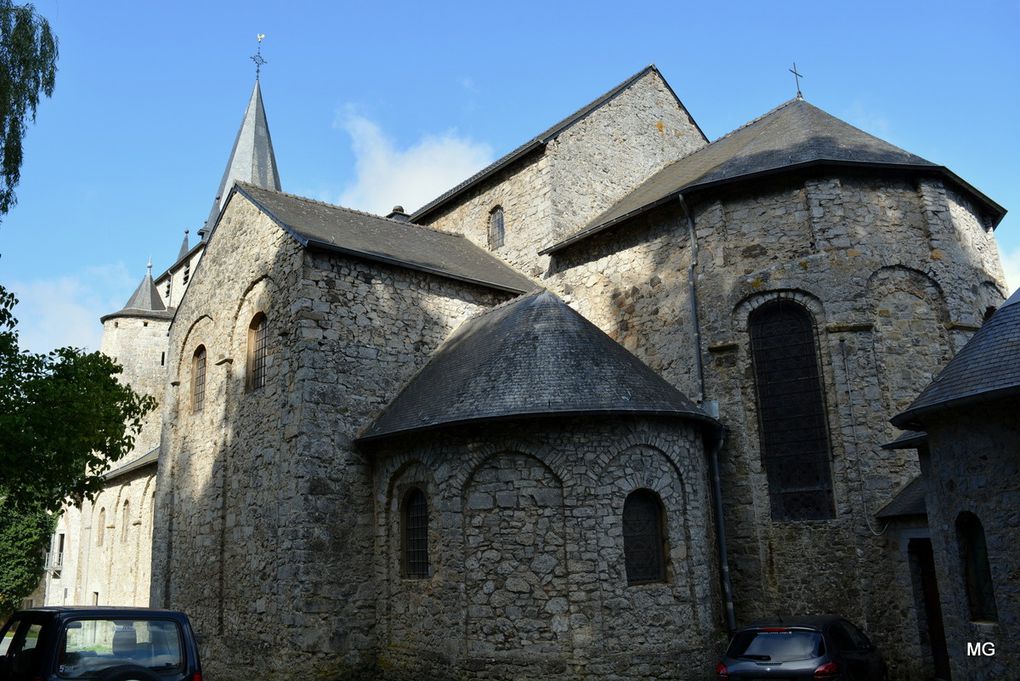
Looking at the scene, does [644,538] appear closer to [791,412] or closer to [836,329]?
[791,412]

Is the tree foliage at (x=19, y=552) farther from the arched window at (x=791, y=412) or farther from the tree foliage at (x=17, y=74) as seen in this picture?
the arched window at (x=791, y=412)

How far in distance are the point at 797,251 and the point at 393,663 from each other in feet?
29.3

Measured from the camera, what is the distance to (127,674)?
6.17 m

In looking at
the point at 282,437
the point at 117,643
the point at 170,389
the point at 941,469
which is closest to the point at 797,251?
the point at 941,469

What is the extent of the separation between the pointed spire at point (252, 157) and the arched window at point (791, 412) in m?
25.5

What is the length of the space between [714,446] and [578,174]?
817 cm

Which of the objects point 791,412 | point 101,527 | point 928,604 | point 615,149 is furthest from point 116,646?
point 101,527

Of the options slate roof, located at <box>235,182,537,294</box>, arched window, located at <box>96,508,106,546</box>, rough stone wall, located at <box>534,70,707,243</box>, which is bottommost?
arched window, located at <box>96,508,106,546</box>

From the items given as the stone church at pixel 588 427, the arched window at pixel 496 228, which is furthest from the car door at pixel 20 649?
the arched window at pixel 496 228

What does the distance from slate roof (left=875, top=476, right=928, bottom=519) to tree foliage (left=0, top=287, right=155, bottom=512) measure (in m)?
11.6

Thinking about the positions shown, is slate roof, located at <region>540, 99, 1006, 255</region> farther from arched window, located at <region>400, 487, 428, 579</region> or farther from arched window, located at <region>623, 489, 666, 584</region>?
arched window, located at <region>400, 487, 428, 579</region>

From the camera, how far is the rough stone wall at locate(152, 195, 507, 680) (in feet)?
38.0

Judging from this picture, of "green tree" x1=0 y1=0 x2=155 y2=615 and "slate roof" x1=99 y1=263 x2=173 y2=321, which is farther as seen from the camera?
"slate roof" x1=99 y1=263 x2=173 y2=321

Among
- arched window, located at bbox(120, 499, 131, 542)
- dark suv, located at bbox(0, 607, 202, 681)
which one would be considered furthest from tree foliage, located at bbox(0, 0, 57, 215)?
arched window, located at bbox(120, 499, 131, 542)
